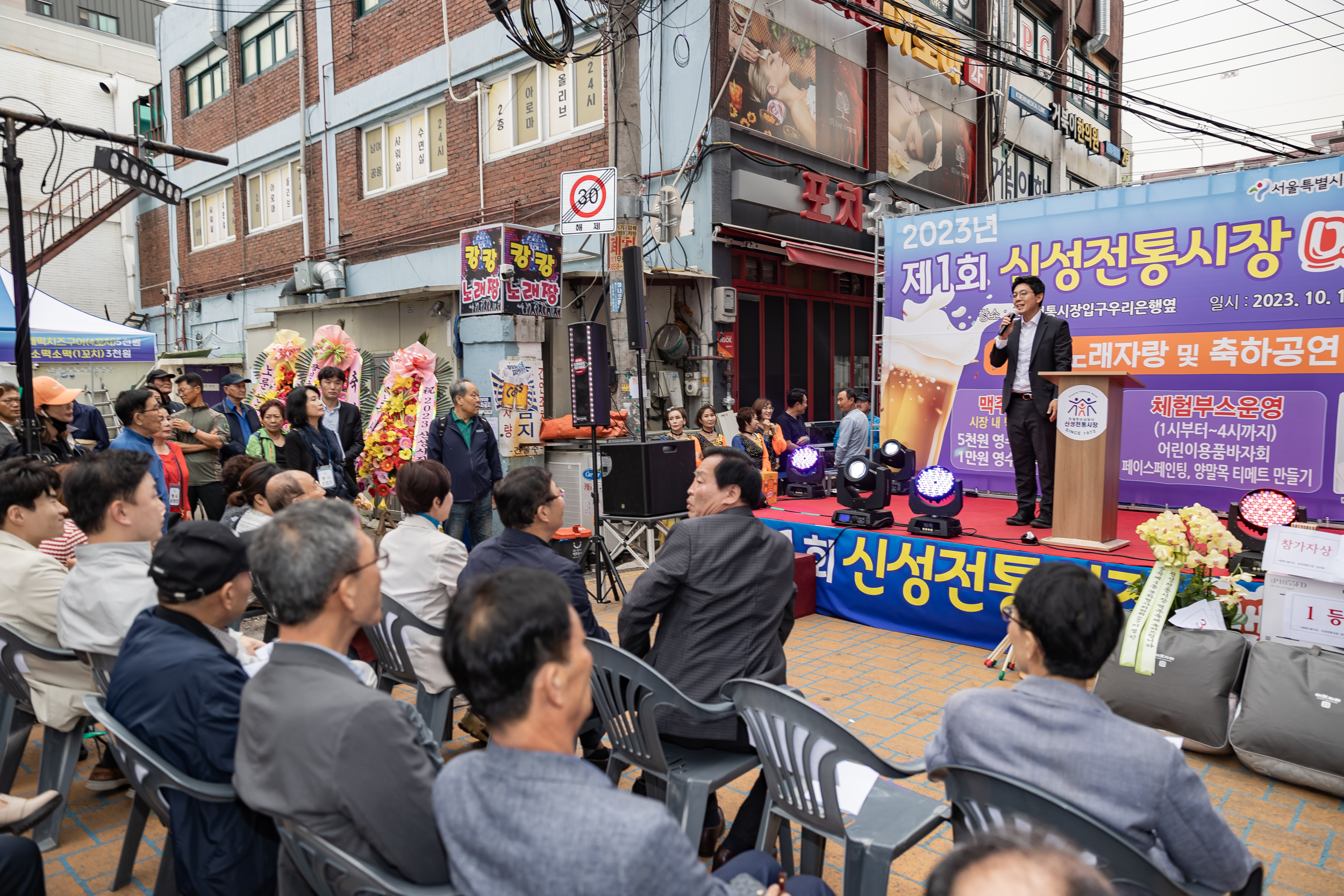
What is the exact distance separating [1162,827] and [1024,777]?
0.28 m

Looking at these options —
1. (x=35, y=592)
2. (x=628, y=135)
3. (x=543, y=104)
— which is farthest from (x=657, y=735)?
(x=543, y=104)

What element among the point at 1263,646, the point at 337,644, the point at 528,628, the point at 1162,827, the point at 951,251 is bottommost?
the point at 1263,646

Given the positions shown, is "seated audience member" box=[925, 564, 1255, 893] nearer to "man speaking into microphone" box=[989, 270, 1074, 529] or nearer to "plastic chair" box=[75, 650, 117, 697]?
"plastic chair" box=[75, 650, 117, 697]

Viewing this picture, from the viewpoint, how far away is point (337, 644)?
1.77m

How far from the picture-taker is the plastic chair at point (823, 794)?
2037 millimetres

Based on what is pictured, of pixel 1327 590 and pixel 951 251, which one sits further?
pixel 951 251

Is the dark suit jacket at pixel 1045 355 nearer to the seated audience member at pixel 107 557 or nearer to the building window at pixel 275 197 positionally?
the seated audience member at pixel 107 557

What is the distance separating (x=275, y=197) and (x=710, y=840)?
17.0 m

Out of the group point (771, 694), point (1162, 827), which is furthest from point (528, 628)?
point (1162, 827)

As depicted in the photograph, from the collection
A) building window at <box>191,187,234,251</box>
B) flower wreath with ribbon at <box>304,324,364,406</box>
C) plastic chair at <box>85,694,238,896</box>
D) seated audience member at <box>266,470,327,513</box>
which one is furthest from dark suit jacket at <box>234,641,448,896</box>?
building window at <box>191,187,234,251</box>

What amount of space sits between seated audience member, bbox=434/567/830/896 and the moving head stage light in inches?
184

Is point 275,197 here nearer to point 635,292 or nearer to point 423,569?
point 635,292

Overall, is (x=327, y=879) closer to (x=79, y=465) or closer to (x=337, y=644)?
(x=337, y=644)

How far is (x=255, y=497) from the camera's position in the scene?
3.90 m
